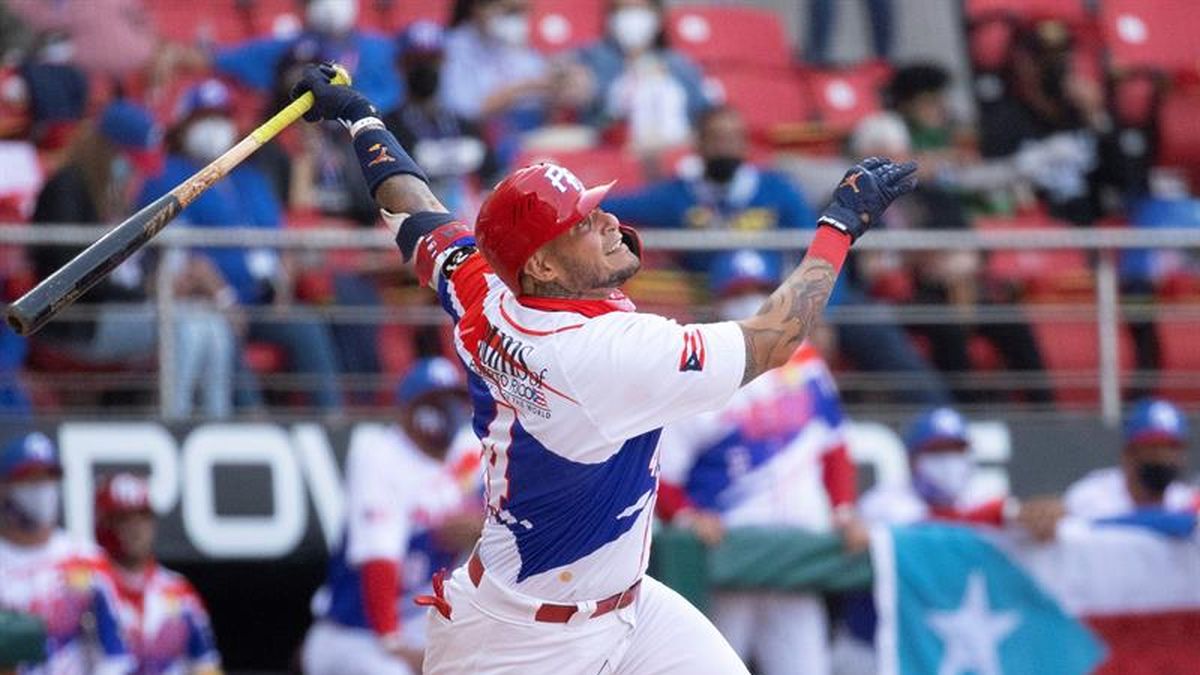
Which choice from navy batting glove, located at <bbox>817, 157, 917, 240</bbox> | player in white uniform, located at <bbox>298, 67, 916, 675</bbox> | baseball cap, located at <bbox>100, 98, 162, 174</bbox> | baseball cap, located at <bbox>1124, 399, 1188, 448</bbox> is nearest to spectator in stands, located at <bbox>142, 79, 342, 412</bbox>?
baseball cap, located at <bbox>100, 98, 162, 174</bbox>

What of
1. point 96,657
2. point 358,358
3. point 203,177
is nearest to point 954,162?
point 358,358

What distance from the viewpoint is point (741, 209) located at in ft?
33.3

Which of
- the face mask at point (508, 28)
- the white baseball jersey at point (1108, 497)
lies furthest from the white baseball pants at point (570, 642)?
the face mask at point (508, 28)

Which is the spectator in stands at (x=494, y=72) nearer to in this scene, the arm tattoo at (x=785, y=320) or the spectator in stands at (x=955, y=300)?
the spectator in stands at (x=955, y=300)

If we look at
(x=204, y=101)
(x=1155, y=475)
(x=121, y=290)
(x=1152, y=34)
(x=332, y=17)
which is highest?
(x=332, y=17)

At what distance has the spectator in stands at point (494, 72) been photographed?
432 inches

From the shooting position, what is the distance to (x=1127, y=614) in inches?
324

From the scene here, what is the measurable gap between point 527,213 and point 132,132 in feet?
16.1

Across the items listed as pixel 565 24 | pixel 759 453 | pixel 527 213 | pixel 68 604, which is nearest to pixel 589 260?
pixel 527 213

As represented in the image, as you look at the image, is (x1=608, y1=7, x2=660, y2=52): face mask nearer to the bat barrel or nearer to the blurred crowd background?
the blurred crowd background

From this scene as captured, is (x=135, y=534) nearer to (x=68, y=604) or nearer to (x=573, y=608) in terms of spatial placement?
(x=68, y=604)

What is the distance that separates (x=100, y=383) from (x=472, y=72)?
2.63 meters

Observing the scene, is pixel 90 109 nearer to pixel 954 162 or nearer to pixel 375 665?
pixel 375 665

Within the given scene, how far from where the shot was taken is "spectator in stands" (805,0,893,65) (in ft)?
44.2
